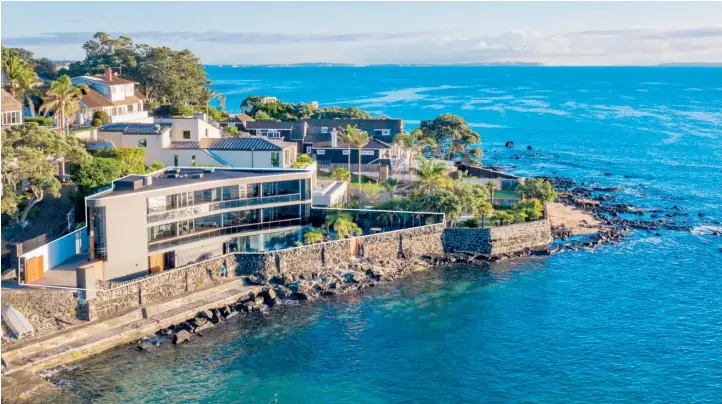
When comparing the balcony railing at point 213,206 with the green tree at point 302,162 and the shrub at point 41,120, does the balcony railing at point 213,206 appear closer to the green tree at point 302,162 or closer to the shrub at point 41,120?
the green tree at point 302,162

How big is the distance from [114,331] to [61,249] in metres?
9.57

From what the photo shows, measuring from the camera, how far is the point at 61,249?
55.0 metres

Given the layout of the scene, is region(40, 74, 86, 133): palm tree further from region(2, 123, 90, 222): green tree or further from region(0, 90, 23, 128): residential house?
region(2, 123, 90, 222): green tree

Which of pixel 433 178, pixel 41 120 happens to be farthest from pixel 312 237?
pixel 41 120

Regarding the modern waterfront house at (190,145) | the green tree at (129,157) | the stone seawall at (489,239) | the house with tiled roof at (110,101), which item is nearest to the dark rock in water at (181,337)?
the green tree at (129,157)

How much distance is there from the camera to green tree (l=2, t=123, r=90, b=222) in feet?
184

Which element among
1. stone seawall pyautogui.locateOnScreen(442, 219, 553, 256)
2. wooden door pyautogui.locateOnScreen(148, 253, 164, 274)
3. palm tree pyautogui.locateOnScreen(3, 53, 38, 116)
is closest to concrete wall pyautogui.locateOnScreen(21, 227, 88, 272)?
wooden door pyautogui.locateOnScreen(148, 253, 164, 274)

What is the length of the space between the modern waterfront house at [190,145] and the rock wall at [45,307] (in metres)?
30.9

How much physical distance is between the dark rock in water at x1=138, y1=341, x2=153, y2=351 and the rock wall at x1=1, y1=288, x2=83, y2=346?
14.7 ft

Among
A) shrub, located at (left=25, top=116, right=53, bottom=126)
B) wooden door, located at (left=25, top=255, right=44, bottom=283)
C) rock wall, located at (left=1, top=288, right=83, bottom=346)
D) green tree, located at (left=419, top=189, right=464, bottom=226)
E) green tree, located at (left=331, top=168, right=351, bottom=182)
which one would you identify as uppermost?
shrub, located at (left=25, top=116, right=53, bottom=126)

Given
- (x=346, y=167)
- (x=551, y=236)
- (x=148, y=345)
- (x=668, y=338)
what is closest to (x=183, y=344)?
(x=148, y=345)

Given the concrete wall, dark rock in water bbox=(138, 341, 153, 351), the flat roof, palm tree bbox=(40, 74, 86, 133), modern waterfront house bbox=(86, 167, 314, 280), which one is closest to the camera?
dark rock in water bbox=(138, 341, 153, 351)

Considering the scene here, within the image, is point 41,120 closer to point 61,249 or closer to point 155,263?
point 61,249

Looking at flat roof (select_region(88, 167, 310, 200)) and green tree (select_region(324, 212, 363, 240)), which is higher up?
flat roof (select_region(88, 167, 310, 200))
